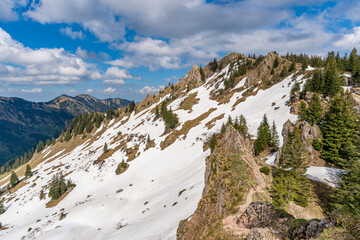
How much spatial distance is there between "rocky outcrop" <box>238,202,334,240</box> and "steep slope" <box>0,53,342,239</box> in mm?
4167

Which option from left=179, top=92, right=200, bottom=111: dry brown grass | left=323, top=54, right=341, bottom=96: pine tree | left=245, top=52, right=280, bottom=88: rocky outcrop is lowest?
left=323, top=54, right=341, bottom=96: pine tree

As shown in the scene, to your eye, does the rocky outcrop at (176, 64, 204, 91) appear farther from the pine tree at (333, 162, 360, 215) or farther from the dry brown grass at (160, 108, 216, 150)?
the pine tree at (333, 162, 360, 215)

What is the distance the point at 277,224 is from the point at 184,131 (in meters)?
73.3

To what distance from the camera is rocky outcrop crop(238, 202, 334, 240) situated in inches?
340

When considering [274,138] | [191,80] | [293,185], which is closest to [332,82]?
[274,138]

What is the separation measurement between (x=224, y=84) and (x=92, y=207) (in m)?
100

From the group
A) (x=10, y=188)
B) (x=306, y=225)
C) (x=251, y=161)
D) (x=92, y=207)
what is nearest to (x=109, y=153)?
(x=92, y=207)

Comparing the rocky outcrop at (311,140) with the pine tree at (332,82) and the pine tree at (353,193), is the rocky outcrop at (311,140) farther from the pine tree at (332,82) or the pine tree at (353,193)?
the pine tree at (332,82)

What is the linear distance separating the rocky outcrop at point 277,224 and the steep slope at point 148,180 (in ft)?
13.7

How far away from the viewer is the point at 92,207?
170ft

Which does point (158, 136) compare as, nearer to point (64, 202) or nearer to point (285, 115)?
point (64, 202)

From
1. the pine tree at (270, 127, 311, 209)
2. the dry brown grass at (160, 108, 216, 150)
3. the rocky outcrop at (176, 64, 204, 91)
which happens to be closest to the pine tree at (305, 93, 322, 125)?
the pine tree at (270, 127, 311, 209)

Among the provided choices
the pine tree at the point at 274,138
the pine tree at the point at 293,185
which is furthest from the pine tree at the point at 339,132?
the pine tree at the point at 293,185

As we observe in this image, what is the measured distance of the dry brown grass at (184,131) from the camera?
8130cm
